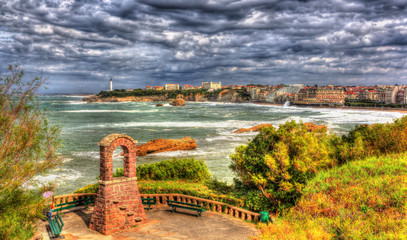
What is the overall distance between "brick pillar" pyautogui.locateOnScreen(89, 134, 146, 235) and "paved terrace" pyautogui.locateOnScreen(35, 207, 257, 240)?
35 centimetres

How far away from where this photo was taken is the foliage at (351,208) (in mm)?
10508

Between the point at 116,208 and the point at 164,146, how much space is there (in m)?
25.7

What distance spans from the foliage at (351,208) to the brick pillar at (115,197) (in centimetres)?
547

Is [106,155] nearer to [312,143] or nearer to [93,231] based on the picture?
[93,231]

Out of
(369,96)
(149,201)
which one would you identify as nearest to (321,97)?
(369,96)

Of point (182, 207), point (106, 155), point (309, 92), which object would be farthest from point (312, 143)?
point (309, 92)

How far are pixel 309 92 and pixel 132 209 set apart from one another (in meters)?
196

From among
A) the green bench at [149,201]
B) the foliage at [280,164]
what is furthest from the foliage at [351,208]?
the green bench at [149,201]

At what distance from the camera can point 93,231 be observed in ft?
40.2

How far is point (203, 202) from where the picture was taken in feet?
48.8

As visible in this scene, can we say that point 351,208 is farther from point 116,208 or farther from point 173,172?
point 173,172

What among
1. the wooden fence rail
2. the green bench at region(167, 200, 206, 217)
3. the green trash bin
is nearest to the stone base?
the green bench at region(167, 200, 206, 217)

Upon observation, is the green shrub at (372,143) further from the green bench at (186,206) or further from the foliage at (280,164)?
the green bench at (186,206)

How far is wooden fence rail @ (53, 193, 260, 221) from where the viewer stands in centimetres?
1370
